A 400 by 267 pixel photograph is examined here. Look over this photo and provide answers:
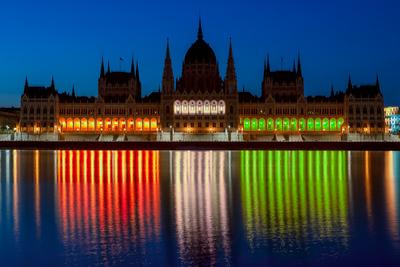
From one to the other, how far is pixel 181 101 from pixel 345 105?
30997 millimetres

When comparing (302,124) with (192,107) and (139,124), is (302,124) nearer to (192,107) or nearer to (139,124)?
(192,107)

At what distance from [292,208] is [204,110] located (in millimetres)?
91886

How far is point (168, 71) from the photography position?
388 ft

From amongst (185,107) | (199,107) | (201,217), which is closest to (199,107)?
(199,107)

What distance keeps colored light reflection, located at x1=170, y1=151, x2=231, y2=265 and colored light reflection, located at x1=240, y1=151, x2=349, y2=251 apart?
0.83 meters

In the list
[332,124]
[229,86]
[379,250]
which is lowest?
[379,250]

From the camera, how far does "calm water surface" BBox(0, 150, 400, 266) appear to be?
15148 mm

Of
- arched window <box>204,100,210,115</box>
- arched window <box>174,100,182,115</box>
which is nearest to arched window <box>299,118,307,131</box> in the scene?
arched window <box>204,100,210,115</box>

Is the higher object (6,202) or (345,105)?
(345,105)

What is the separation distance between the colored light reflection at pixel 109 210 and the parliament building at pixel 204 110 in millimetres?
77397

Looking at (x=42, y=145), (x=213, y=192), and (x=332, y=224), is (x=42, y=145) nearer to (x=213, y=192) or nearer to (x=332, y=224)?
(x=213, y=192)

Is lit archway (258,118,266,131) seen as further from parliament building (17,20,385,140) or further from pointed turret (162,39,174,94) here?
pointed turret (162,39,174,94)

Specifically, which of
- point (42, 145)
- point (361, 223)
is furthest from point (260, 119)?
point (361, 223)

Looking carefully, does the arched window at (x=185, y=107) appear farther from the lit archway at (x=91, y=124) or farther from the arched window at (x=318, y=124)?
the arched window at (x=318, y=124)
